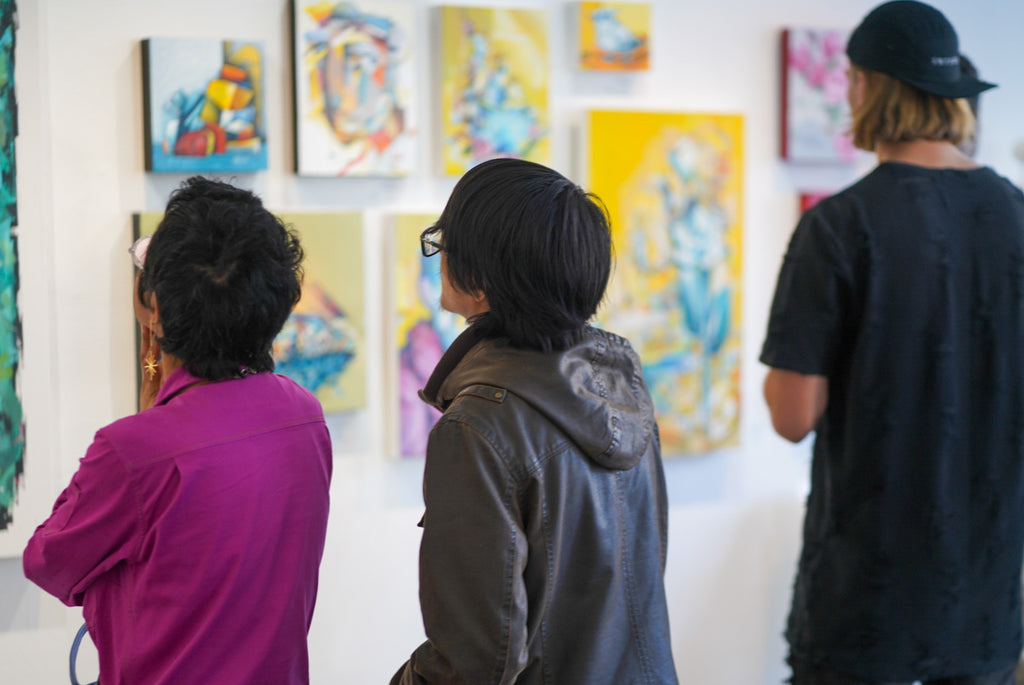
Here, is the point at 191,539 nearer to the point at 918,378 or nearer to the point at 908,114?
the point at 918,378

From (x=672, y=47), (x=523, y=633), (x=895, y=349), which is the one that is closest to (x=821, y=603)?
(x=895, y=349)

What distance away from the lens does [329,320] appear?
2.29 metres

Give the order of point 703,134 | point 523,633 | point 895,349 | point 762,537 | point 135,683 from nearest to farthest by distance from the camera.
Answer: point 523,633
point 135,683
point 895,349
point 703,134
point 762,537

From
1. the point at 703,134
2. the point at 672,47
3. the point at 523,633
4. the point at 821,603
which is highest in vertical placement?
the point at 672,47

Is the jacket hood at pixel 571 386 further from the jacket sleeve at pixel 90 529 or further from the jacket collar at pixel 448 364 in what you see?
the jacket sleeve at pixel 90 529

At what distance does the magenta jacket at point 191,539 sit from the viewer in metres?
1.28

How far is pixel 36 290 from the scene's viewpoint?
81.5 inches

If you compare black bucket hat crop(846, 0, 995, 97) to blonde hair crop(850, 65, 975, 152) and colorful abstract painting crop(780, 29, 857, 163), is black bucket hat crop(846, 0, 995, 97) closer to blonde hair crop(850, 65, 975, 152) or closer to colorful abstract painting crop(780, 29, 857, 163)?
blonde hair crop(850, 65, 975, 152)

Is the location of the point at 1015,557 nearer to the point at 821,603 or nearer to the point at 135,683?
the point at 821,603

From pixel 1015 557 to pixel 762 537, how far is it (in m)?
1.13

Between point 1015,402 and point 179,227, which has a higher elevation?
point 179,227

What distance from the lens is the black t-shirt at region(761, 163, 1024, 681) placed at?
1.62 metres

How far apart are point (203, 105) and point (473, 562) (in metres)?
1.36

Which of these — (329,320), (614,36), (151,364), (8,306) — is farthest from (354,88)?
(151,364)
